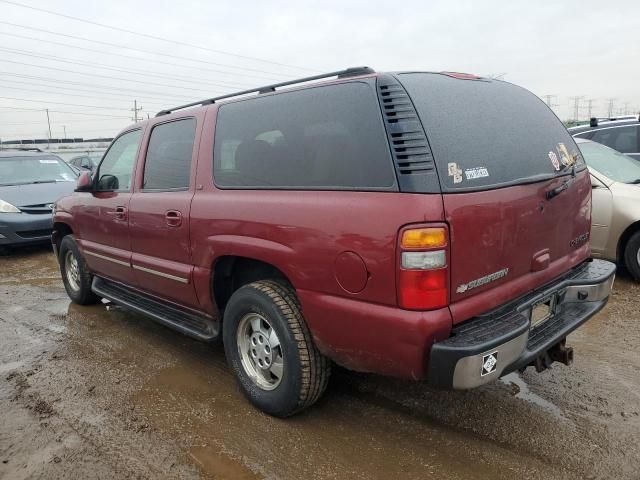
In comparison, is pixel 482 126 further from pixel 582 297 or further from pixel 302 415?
pixel 302 415

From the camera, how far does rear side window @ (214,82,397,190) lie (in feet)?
7.77

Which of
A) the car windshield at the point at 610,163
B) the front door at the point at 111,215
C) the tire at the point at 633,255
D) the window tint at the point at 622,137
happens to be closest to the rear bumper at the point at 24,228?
the front door at the point at 111,215

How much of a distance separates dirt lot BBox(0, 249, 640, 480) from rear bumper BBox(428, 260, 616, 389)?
55 cm

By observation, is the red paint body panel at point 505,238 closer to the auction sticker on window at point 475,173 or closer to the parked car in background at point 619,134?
the auction sticker on window at point 475,173

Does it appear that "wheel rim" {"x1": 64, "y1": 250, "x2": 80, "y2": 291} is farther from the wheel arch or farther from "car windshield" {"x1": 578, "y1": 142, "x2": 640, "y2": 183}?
"car windshield" {"x1": 578, "y1": 142, "x2": 640, "y2": 183}

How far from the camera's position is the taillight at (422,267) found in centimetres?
215

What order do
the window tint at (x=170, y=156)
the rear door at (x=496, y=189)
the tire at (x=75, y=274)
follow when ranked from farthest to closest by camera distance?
1. the tire at (x=75, y=274)
2. the window tint at (x=170, y=156)
3. the rear door at (x=496, y=189)

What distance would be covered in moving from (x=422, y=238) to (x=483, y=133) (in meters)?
0.77

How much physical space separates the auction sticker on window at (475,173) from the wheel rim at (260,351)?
4.43 feet

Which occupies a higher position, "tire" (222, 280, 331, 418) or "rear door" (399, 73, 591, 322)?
"rear door" (399, 73, 591, 322)

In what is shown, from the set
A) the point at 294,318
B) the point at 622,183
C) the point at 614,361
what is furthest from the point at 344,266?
the point at 622,183

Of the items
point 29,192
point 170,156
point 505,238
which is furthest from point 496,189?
point 29,192

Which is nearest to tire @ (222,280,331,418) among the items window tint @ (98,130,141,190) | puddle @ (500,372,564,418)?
puddle @ (500,372,564,418)

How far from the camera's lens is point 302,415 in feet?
9.79
